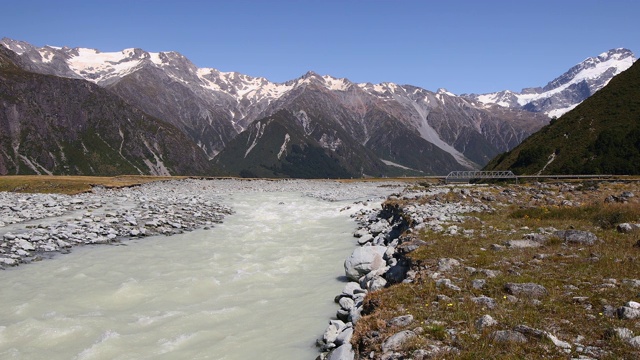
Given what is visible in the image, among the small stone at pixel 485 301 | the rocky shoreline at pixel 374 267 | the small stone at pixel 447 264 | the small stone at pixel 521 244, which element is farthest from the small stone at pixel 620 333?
the small stone at pixel 521 244

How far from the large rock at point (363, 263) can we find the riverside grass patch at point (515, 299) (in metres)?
2.41

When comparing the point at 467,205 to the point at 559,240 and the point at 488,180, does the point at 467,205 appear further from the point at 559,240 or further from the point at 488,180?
the point at 488,180

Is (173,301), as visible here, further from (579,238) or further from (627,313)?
(579,238)

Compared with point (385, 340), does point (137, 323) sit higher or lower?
lower

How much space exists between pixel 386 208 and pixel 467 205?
8.59m

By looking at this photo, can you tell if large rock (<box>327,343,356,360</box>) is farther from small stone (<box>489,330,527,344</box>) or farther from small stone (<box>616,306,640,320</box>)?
small stone (<box>616,306,640,320</box>)

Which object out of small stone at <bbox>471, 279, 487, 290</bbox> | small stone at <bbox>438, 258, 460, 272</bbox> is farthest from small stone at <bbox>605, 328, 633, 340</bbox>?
small stone at <bbox>438, 258, 460, 272</bbox>

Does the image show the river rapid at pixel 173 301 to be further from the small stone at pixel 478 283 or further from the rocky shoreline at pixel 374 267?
the small stone at pixel 478 283

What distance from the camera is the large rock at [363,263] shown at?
58.4 feet

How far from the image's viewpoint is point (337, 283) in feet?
58.6

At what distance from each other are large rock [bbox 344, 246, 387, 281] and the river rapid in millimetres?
821

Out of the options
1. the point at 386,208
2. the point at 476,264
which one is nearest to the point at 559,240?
the point at 476,264

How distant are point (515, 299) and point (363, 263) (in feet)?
28.7

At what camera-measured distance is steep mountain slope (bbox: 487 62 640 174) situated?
271 feet
